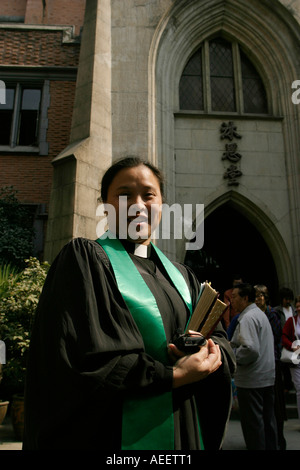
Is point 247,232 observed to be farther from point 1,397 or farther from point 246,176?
point 1,397

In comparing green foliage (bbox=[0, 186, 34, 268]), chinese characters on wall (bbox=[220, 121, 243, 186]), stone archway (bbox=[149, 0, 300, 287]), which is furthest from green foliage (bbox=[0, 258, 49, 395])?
chinese characters on wall (bbox=[220, 121, 243, 186])

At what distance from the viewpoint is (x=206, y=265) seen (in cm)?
1073

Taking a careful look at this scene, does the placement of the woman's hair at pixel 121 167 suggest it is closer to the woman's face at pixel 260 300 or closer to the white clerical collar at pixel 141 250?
the white clerical collar at pixel 141 250

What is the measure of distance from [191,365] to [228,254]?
1006 centimetres

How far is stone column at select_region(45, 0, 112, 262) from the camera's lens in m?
6.05

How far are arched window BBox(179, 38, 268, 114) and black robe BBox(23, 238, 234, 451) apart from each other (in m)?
7.98

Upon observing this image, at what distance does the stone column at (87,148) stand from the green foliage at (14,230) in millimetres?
2870

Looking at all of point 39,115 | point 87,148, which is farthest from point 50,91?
point 87,148

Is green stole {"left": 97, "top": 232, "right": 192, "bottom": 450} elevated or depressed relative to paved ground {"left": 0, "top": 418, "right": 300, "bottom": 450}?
elevated

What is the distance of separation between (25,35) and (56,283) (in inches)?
459

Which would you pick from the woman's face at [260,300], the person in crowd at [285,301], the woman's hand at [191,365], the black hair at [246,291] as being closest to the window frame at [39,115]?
the person in crowd at [285,301]

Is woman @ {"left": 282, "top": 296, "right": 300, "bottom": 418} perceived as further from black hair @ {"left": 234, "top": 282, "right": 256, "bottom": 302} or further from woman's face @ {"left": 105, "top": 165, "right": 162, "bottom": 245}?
woman's face @ {"left": 105, "top": 165, "right": 162, "bottom": 245}

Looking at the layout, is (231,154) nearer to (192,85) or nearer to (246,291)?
(192,85)

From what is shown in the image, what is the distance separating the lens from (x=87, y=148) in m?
6.45
